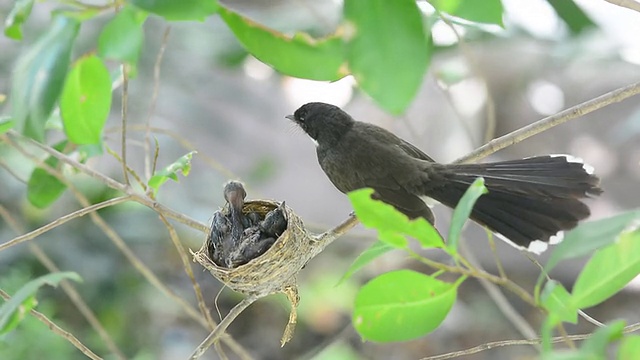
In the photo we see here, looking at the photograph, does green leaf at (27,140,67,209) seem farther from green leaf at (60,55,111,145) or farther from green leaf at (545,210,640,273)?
green leaf at (545,210,640,273)

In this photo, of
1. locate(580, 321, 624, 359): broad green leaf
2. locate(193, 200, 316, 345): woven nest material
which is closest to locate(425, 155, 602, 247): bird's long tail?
locate(193, 200, 316, 345): woven nest material

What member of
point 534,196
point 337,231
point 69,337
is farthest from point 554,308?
point 69,337

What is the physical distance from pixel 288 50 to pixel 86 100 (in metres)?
0.53

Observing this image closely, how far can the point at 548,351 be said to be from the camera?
82cm

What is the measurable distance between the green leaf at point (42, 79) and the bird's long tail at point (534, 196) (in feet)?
3.33

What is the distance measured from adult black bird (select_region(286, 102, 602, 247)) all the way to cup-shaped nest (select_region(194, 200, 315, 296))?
27 cm

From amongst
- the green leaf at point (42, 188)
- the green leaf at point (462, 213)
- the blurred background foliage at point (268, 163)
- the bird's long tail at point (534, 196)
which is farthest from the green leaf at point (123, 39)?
the blurred background foliage at point (268, 163)

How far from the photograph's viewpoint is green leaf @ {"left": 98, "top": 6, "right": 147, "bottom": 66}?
105cm

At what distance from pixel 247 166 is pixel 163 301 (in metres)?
1.27

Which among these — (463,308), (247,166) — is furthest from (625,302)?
(247,166)

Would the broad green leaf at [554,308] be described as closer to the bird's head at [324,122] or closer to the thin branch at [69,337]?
the thin branch at [69,337]

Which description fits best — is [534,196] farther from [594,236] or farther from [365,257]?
[594,236]

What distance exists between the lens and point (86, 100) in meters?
1.31

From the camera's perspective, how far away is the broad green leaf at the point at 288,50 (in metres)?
0.89
